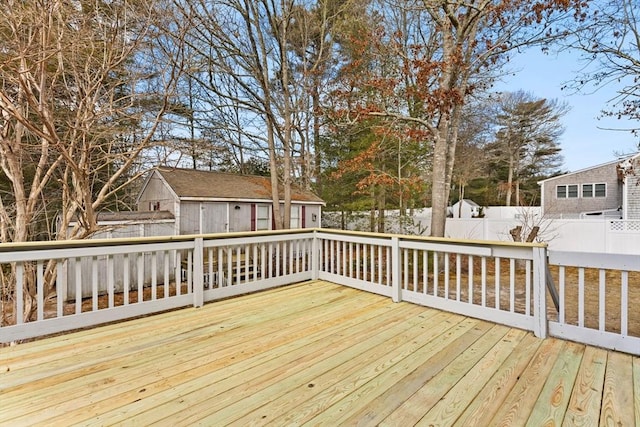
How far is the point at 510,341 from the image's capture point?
266 cm

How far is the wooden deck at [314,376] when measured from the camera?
1.71 m

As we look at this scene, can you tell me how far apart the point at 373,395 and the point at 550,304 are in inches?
149

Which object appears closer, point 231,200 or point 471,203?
point 231,200

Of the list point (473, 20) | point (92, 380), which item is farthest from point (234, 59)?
point (92, 380)

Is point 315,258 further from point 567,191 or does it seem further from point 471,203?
point 471,203

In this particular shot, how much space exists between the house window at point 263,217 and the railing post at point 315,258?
759 cm

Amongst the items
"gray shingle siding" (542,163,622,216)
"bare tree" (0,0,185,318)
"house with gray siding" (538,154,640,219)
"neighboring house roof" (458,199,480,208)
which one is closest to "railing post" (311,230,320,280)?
"bare tree" (0,0,185,318)

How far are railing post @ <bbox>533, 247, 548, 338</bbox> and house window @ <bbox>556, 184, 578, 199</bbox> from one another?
1738 centimetres

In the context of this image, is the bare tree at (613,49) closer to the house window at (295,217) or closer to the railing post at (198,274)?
the railing post at (198,274)

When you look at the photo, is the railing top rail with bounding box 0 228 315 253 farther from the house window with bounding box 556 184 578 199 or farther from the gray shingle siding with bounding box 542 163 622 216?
the house window with bounding box 556 184 578 199

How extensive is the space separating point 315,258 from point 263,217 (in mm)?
7805

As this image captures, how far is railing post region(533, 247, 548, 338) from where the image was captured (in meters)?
2.72

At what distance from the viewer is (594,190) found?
15.4 metres

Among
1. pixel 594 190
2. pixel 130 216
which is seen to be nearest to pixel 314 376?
pixel 130 216
